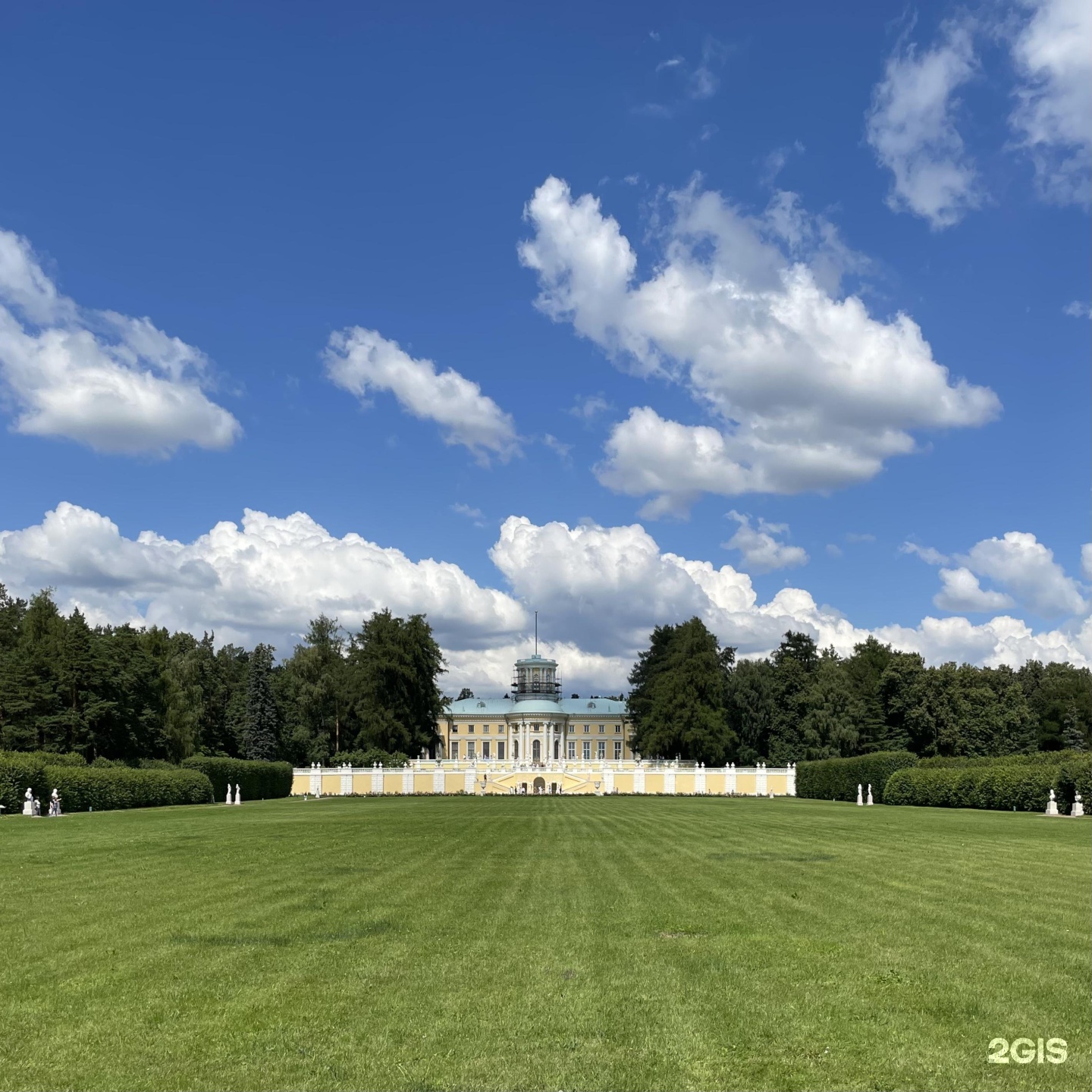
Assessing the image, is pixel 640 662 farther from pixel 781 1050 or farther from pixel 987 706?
pixel 781 1050

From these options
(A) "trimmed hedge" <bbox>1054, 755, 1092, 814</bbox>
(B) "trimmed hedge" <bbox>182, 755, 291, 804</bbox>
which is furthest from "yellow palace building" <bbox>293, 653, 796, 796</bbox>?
(A) "trimmed hedge" <bbox>1054, 755, 1092, 814</bbox>

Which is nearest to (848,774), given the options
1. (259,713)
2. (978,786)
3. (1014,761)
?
(1014,761)

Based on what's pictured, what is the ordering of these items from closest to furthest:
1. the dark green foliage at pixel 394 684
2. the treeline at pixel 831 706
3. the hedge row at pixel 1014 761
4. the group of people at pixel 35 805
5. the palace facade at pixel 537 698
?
the group of people at pixel 35 805, the hedge row at pixel 1014 761, the treeline at pixel 831 706, the dark green foliage at pixel 394 684, the palace facade at pixel 537 698

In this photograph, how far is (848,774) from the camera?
70.2 metres

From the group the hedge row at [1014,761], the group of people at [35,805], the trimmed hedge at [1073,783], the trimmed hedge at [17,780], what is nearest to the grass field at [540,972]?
the group of people at [35,805]

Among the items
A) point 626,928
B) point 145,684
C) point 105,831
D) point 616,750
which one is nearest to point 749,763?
point 616,750

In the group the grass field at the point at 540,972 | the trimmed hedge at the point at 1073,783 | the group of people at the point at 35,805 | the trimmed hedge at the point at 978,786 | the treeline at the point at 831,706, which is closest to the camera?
the grass field at the point at 540,972

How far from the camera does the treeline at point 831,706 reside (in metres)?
83.7

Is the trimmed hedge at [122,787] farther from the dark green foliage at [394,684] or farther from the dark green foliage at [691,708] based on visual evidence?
the dark green foliage at [691,708]

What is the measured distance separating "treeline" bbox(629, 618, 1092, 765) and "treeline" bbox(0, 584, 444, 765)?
23090mm

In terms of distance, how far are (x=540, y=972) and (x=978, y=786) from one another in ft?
155

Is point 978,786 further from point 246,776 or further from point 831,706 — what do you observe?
point 246,776

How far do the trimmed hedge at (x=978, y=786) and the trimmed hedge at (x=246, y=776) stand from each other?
137 ft

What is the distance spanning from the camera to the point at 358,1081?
6.85 meters
